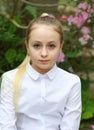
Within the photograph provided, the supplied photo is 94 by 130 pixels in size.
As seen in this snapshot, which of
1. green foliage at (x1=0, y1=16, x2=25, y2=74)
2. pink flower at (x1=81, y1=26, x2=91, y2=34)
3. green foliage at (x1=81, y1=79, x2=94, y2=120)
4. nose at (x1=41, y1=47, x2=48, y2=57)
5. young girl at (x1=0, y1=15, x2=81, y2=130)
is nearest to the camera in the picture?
A: nose at (x1=41, y1=47, x2=48, y2=57)

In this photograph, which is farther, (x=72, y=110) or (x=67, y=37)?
(x=67, y=37)

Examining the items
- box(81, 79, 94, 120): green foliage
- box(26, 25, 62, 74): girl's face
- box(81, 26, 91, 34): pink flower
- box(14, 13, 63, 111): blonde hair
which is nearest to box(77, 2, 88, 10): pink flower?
box(81, 26, 91, 34): pink flower

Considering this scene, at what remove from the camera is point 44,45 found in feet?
9.26

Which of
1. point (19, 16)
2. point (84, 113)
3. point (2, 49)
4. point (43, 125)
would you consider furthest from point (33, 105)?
point (19, 16)

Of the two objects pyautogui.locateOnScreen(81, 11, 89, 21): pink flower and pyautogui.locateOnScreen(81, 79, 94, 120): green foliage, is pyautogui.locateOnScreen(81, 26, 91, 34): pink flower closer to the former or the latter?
pyautogui.locateOnScreen(81, 11, 89, 21): pink flower


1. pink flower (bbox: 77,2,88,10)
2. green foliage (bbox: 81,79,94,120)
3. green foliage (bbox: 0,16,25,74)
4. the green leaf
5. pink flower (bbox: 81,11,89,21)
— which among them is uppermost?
pink flower (bbox: 77,2,88,10)

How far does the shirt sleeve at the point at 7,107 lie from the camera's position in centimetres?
296

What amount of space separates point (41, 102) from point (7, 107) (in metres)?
0.22

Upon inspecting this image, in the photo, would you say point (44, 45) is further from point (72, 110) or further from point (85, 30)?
point (85, 30)

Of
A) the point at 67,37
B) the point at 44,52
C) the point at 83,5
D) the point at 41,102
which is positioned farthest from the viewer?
the point at 67,37

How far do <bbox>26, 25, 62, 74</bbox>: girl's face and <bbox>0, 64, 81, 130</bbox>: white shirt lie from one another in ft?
0.47

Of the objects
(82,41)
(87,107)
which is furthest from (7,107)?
(82,41)

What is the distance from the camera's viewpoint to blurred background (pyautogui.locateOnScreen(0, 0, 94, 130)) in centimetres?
446

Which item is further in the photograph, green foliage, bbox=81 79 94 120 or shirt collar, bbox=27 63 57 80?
green foliage, bbox=81 79 94 120
